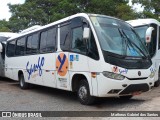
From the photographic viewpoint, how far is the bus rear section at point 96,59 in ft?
27.2

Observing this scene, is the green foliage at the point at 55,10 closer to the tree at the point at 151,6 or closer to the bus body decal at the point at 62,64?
the tree at the point at 151,6

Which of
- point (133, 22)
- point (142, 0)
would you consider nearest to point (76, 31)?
point (133, 22)

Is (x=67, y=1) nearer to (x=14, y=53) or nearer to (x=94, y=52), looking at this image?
(x=14, y=53)

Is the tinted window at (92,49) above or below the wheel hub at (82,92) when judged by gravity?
above

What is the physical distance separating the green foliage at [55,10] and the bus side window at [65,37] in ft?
53.9

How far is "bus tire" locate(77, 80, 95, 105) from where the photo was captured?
29.1 ft

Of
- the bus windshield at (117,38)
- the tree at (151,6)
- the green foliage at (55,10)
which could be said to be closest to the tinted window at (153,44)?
the bus windshield at (117,38)

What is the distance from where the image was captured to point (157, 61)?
13648 mm

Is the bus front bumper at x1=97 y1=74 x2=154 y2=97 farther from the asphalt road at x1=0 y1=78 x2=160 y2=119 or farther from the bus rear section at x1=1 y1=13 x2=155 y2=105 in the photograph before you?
the asphalt road at x1=0 y1=78 x2=160 y2=119

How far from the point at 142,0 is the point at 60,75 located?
Answer: 781 inches

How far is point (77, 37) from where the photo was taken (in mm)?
9492

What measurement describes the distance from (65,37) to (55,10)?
2351 centimetres

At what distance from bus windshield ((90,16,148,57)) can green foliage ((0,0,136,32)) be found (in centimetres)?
1701

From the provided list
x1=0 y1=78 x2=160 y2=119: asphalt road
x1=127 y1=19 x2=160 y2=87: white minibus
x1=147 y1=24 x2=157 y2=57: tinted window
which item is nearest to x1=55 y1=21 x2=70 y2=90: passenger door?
x1=0 y1=78 x2=160 y2=119: asphalt road
